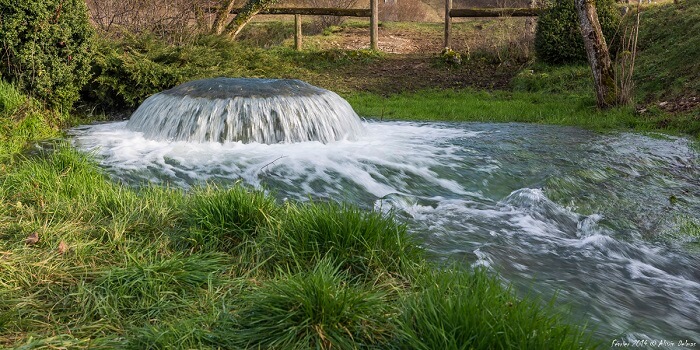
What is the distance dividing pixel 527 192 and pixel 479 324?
12.5 ft

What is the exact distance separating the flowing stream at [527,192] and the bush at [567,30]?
660 centimetres

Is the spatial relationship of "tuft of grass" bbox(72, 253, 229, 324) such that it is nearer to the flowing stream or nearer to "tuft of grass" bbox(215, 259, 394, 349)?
"tuft of grass" bbox(215, 259, 394, 349)

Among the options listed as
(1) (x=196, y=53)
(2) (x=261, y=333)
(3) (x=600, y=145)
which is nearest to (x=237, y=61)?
(1) (x=196, y=53)

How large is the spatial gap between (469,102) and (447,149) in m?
5.26

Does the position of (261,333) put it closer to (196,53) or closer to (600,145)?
(600,145)

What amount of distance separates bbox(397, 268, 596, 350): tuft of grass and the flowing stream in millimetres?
715

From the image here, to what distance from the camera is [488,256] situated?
15.2 ft

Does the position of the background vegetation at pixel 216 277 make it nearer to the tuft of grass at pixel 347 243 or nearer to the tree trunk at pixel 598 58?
the tuft of grass at pixel 347 243

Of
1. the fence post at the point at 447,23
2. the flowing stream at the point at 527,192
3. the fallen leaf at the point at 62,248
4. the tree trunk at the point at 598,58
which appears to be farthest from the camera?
the fence post at the point at 447,23

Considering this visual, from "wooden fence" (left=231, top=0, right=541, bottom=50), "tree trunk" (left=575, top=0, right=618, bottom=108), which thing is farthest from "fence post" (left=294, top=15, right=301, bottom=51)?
"tree trunk" (left=575, top=0, right=618, bottom=108)

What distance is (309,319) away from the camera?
3176mm

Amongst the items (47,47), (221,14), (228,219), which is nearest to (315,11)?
(221,14)

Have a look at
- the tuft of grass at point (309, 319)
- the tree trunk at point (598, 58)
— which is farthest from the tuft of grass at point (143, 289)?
the tree trunk at point (598, 58)

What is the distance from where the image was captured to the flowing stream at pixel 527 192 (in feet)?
14.0
